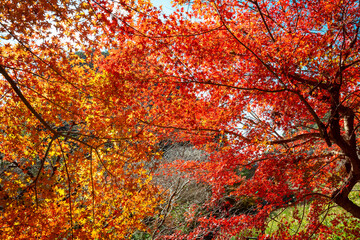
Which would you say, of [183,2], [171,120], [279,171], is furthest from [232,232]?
[183,2]

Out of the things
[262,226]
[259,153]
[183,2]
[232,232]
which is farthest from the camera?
[259,153]

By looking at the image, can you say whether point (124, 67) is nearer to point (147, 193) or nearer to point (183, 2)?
point (183, 2)

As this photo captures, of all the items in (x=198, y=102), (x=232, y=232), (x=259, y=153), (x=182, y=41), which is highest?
(x=182, y=41)

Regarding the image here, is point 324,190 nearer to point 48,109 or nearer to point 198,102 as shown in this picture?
point 198,102

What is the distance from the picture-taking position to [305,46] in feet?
14.9

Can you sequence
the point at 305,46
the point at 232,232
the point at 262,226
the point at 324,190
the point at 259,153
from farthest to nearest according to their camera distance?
the point at 324,190
the point at 259,153
the point at 232,232
the point at 262,226
the point at 305,46

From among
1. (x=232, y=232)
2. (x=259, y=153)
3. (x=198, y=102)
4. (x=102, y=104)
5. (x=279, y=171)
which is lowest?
(x=232, y=232)

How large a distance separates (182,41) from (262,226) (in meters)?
4.78

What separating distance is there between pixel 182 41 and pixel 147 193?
3815 mm

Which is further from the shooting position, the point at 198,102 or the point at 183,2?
the point at 198,102

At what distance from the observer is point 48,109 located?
478cm

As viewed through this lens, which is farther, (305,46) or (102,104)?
(102,104)

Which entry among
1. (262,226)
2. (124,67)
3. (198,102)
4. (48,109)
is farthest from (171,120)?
(262,226)

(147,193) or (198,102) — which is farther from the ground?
(198,102)
